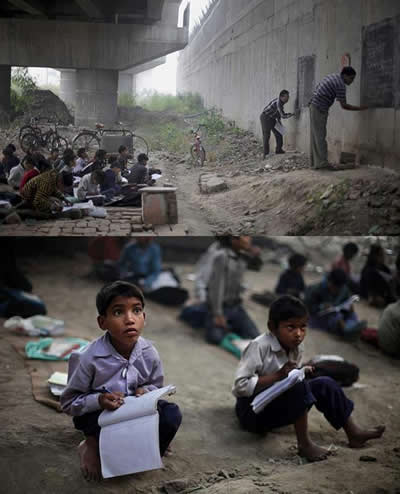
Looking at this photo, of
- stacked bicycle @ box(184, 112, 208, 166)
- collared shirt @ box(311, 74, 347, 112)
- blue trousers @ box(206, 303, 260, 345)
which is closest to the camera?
collared shirt @ box(311, 74, 347, 112)

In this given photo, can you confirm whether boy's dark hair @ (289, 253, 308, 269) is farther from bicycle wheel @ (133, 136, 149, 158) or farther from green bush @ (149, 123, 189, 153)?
bicycle wheel @ (133, 136, 149, 158)

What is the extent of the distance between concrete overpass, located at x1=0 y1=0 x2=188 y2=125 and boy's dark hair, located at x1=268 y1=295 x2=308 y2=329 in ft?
5.59

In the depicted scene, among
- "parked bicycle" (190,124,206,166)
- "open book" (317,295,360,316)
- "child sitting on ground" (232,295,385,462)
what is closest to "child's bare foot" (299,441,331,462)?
"child sitting on ground" (232,295,385,462)

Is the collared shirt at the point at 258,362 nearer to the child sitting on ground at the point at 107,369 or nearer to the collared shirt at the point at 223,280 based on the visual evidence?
the child sitting on ground at the point at 107,369

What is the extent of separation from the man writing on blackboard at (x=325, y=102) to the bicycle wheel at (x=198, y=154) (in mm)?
694

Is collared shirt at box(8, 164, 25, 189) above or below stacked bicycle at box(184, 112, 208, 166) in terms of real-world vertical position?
below

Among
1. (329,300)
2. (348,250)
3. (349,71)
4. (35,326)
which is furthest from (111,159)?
(348,250)

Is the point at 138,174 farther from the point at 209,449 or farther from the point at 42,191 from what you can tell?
the point at 209,449

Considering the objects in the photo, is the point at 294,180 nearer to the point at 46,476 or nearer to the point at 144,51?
the point at 144,51

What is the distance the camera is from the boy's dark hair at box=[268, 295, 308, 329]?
114 inches

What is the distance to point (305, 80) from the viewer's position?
396 centimetres

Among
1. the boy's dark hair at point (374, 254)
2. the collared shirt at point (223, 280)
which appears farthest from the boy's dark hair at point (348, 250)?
the collared shirt at point (223, 280)

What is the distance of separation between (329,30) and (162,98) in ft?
Answer: 3.68

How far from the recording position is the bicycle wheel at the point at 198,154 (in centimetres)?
407
